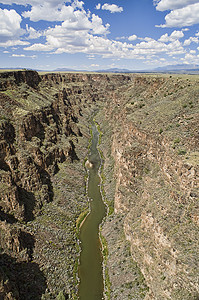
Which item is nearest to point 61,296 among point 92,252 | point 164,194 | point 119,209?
point 92,252

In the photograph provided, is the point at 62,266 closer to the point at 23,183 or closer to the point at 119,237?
the point at 119,237

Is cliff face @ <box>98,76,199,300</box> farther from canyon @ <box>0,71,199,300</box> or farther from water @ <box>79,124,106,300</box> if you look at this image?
water @ <box>79,124,106,300</box>

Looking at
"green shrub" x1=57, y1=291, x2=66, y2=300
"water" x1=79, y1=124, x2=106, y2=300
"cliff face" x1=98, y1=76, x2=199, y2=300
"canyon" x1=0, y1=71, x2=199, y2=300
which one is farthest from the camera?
"water" x1=79, y1=124, x2=106, y2=300

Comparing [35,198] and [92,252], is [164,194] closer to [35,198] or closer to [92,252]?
[92,252]

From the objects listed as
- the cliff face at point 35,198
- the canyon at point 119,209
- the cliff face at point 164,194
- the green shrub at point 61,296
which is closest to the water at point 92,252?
the canyon at point 119,209

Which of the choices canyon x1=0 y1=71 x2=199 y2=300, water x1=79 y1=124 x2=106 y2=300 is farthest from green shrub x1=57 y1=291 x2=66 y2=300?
water x1=79 y1=124 x2=106 y2=300

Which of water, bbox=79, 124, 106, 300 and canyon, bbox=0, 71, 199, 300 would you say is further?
water, bbox=79, 124, 106, 300
